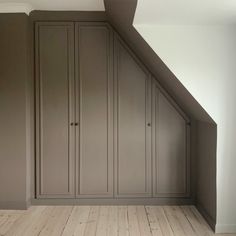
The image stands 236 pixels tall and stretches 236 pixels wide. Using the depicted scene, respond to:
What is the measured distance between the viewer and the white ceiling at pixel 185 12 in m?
2.57

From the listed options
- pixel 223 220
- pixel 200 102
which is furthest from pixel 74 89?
pixel 223 220

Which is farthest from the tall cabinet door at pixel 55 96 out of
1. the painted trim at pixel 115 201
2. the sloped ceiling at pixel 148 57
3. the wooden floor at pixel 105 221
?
the sloped ceiling at pixel 148 57

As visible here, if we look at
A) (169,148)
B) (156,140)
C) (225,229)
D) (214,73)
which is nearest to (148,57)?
(214,73)

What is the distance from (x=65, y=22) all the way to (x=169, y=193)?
2.41 m

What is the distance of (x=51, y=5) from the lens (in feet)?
12.4

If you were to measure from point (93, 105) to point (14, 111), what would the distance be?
913mm

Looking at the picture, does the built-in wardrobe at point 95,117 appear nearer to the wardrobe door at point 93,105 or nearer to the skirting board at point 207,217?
the wardrobe door at point 93,105

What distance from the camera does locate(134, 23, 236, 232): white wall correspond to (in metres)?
3.13

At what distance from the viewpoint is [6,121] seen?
3828mm

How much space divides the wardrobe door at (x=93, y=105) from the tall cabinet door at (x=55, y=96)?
0.10 metres

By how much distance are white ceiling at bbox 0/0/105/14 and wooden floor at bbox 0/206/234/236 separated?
2.31 metres

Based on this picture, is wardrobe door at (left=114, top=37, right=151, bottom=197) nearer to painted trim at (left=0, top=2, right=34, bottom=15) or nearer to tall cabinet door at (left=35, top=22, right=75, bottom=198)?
tall cabinet door at (left=35, top=22, right=75, bottom=198)

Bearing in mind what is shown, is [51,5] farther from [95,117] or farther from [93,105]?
[95,117]

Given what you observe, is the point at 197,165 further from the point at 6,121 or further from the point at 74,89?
the point at 6,121
